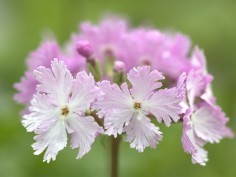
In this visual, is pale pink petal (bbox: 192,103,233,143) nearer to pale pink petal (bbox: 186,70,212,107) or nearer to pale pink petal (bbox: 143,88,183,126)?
pale pink petal (bbox: 186,70,212,107)

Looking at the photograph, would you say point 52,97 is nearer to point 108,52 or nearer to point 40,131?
point 40,131

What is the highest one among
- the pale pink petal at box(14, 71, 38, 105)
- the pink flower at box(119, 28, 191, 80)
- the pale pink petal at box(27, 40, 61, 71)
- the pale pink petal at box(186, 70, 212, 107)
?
the pink flower at box(119, 28, 191, 80)

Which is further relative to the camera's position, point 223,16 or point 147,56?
point 223,16

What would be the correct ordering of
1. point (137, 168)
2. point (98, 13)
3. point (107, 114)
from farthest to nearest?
1. point (98, 13)
2. point (137, 168)
3. point (107, 114)

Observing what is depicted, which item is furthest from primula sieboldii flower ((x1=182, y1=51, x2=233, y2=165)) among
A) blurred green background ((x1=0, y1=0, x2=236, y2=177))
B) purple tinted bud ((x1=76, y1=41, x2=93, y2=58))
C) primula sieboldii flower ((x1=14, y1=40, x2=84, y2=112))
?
blurred green background ((x1=0, y1=0, x2=236, y2=177))

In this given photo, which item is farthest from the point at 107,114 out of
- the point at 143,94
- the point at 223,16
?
the point at 223,16

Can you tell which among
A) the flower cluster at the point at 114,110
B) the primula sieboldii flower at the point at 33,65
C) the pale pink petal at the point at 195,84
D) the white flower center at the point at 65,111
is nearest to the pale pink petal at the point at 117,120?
the flower cluster at the point at 114,110

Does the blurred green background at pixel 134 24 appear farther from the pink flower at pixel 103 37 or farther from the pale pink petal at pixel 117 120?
the pale pink petal at pixel 117 120
